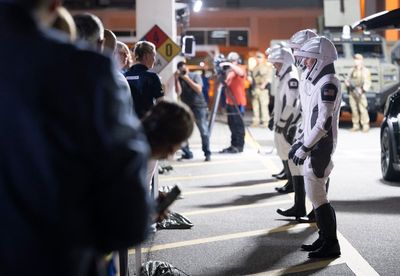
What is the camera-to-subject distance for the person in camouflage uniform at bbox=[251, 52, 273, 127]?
2047 cm

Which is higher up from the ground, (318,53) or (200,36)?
(200,36)

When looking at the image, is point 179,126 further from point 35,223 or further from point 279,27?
point 279,27

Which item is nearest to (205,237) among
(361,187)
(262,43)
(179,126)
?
(361,187)

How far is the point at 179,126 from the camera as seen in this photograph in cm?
262

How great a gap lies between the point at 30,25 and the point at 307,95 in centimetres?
475

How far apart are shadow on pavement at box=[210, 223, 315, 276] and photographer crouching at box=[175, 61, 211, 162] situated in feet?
19.7

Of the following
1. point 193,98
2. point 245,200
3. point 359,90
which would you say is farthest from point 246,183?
point 359,90

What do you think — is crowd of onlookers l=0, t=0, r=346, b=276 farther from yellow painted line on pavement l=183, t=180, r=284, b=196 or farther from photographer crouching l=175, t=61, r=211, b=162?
photographer crouching l=175, t=61, r=211, b=162

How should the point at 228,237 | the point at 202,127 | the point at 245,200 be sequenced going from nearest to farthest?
the point at 228,237 < the point at 245,200 < the point at 202,127

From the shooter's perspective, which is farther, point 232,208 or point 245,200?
point 245,200

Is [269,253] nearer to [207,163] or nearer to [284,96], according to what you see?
[284,96]

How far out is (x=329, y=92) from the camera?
19.6ft

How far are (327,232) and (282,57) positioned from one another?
3.34 m

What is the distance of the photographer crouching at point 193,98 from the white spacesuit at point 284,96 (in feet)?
13.4
